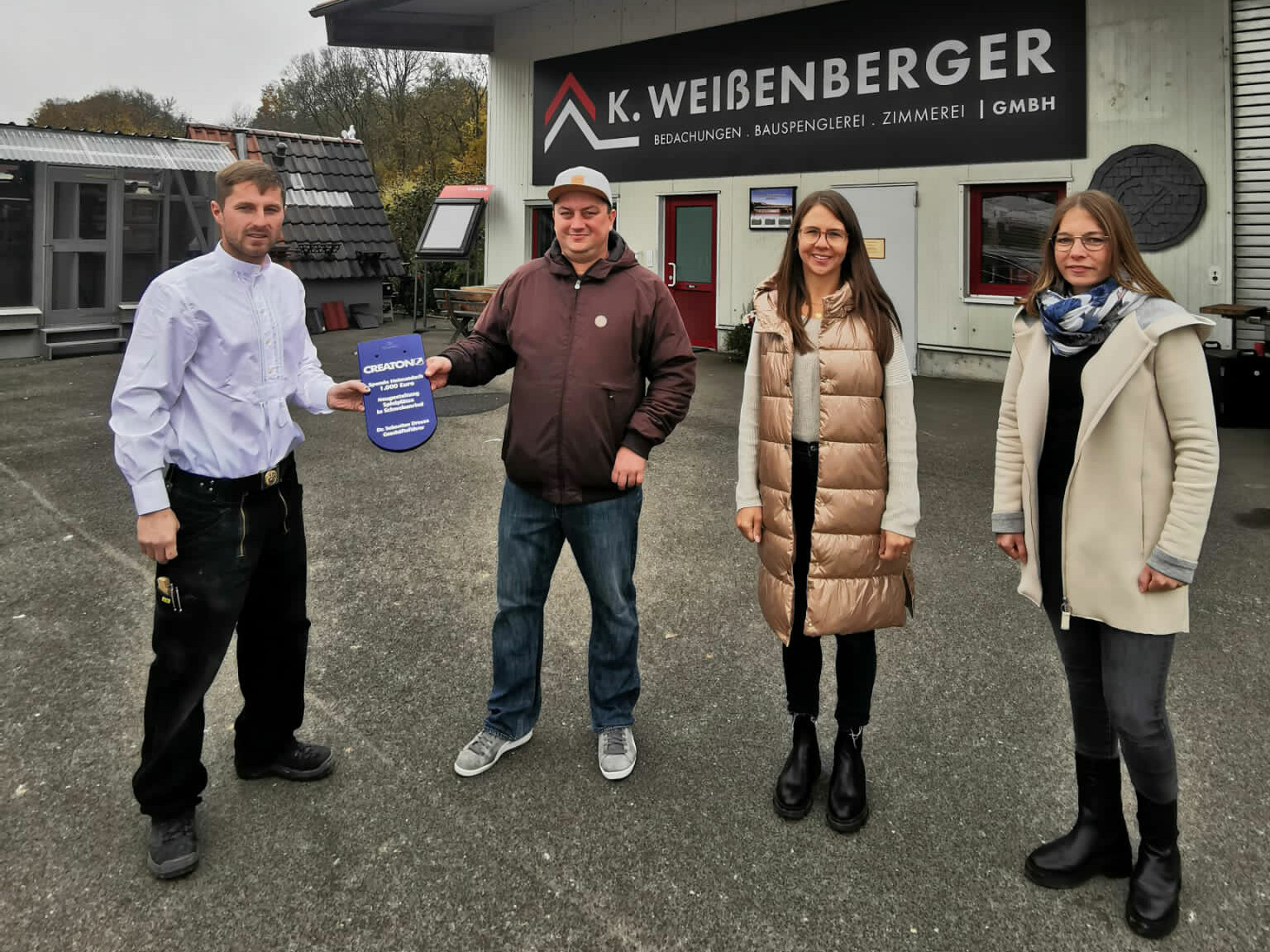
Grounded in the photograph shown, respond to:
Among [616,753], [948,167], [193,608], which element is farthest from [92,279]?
[616,753]

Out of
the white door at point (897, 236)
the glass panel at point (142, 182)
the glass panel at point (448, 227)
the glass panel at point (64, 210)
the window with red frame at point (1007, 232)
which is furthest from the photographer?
the glass panel at point (448, 227)

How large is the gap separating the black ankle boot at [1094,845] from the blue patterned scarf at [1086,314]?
3.75 ft

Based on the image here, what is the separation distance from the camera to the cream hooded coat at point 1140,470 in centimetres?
218

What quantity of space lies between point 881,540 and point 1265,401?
28.3ft

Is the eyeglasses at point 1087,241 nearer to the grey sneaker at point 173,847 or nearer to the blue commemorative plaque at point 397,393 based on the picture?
the blue commemorative plaque at point 397,393

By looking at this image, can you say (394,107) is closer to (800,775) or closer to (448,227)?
(448,227)

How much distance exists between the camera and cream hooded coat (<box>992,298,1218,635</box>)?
218cm

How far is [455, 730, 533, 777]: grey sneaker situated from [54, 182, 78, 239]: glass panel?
46.0 feet

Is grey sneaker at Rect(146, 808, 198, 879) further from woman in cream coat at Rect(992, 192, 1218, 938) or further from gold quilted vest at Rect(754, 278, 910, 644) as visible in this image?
woman in cream coat at Rect(992, 192, 1218, 938)

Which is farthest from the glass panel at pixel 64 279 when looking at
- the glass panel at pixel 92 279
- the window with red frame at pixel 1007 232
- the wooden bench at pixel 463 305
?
the window with red frame at pixel 1007 232

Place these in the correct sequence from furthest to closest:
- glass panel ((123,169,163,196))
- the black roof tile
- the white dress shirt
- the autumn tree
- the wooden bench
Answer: the autumn tree → the black roof tile → glass panel ((123,169,163,196)) → the wooden bench → the white dress shirt

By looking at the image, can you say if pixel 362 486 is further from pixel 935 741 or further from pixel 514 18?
pixel 514 18

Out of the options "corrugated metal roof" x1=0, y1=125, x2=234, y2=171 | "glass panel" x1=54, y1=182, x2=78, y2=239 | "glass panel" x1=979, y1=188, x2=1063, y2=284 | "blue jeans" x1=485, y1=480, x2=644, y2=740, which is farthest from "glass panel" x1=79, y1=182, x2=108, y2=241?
"blue jeans" x1=485, y1=480, x2=644, y2=740

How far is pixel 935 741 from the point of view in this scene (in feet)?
10.7
